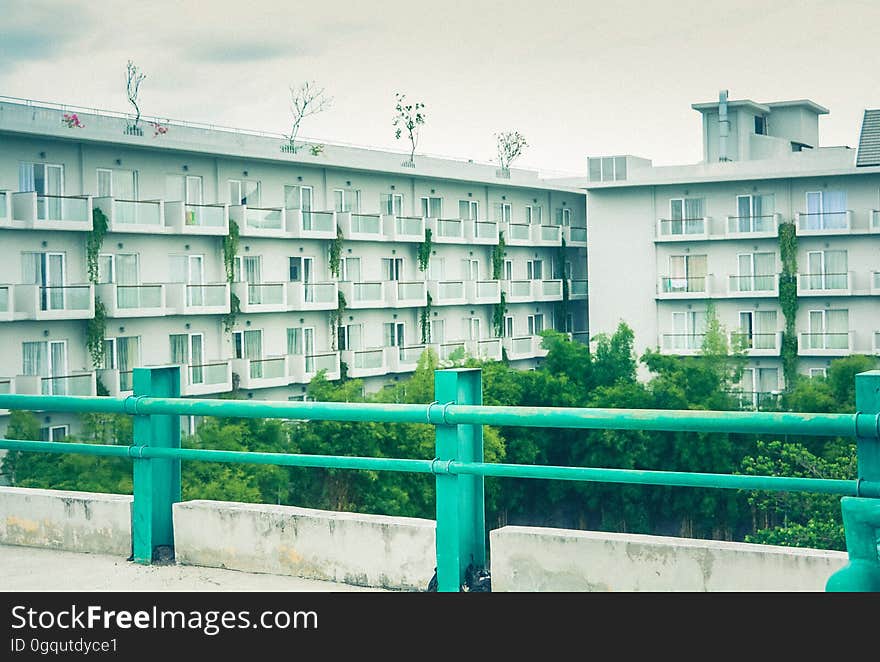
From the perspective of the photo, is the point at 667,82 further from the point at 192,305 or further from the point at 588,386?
the point at 192,305

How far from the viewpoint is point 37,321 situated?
37.0 metres

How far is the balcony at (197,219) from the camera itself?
40812mm

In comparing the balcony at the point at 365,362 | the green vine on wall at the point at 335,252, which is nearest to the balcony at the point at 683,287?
the balcony at the point at 365,362

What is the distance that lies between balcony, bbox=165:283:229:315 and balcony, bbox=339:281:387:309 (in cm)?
659

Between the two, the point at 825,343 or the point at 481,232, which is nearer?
the point at 825,343

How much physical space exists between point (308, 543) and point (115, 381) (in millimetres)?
34200

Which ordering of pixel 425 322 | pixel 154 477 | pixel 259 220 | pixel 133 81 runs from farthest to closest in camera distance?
pixel 425 322, pixel 133 81, pixel 259 220, pixel 154 477

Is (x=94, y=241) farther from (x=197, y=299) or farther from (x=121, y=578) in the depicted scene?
(x=121, y=578)

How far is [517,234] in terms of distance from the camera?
5722 cm

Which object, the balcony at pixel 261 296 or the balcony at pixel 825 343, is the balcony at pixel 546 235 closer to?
the balcony at pixel 825 343

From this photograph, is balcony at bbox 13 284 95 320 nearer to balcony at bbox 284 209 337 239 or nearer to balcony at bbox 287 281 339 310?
balcony at bbox 287 281 339 310

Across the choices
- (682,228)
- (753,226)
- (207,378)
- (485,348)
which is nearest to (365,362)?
(485,348)
